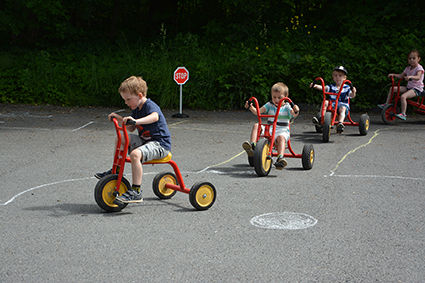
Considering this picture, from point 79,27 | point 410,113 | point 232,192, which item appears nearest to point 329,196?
point 232,192

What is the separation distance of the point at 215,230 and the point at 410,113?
10.3 m

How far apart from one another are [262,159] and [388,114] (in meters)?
6.28

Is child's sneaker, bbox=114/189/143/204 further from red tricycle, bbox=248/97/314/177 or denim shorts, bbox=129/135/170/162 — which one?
red tricycle, bbox=248/97/314/177

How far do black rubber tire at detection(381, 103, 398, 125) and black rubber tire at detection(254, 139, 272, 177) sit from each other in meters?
5.86

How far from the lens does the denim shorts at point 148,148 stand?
434 cm

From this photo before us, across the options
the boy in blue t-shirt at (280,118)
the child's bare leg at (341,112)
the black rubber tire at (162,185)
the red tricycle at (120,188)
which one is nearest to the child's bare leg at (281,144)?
the boy in blue t-shirt at (280,118)

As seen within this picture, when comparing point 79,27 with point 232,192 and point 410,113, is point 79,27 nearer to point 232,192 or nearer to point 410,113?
Result: point 410,113

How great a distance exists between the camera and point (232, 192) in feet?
17.0

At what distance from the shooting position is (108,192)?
14.1 feet

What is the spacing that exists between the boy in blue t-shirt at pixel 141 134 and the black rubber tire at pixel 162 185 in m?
0.43

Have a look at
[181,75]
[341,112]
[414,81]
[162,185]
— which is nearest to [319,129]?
[341,112]

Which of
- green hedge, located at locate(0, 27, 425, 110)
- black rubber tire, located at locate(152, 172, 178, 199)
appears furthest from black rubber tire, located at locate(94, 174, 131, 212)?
green hedge, located at locate(0, 27, 425, 110)

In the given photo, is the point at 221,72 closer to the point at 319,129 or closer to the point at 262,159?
the point at 319,129

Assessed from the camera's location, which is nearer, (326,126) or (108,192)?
(108,192)
